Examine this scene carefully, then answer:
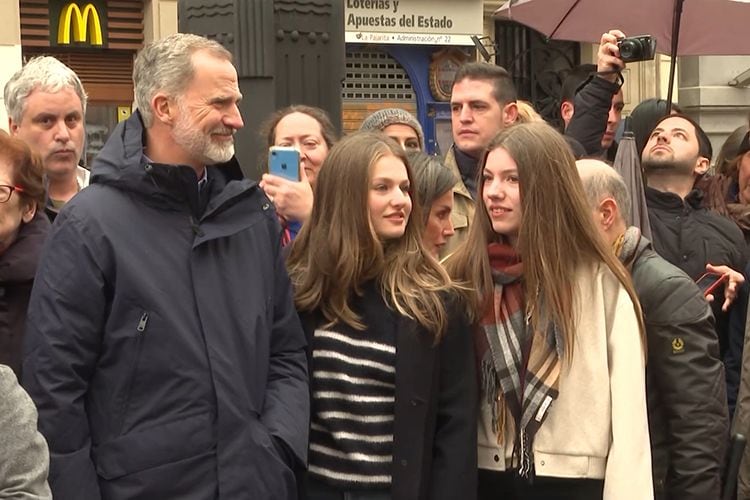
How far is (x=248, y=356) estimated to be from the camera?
3299 millimetres

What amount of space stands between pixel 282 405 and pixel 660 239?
7.80ft

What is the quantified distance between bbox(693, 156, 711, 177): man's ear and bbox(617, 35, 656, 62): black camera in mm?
476

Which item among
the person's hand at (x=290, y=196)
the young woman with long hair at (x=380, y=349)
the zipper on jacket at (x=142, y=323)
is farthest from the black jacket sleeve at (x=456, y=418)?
the zipper on jacket at (x=142, y=323)

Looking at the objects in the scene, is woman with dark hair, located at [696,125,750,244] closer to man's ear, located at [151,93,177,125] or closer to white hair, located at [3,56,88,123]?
white hair, located at [3,56,88,123]

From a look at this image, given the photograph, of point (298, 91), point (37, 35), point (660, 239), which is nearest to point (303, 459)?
point (298, 91)

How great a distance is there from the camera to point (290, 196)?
411 cm

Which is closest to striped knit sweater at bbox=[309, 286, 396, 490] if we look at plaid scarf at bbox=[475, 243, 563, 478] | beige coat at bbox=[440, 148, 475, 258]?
plaid scarf at bbox=[475, 243, 563, 478]

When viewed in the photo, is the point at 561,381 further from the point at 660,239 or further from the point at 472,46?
A: the point at 472,46

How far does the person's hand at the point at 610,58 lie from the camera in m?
5.04

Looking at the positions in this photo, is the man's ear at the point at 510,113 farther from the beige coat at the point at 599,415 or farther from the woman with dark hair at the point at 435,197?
the beige coat at the point at 599,415

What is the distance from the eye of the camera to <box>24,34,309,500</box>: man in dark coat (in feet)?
10.2

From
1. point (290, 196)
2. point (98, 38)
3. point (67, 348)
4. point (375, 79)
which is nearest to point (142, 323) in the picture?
point (67, 348)

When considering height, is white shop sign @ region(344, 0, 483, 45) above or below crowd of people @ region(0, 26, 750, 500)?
above

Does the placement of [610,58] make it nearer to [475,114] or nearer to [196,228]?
[475,114]
